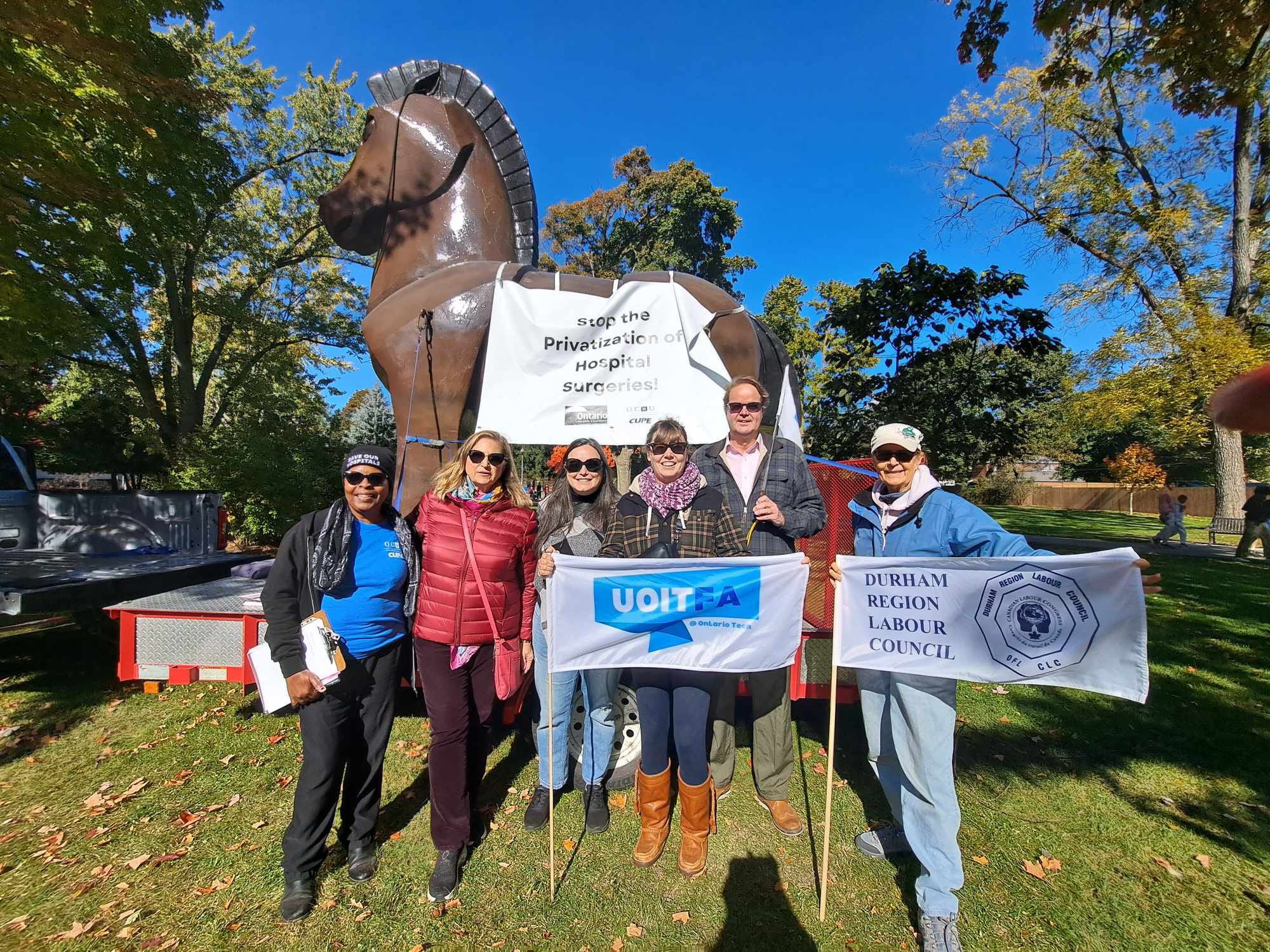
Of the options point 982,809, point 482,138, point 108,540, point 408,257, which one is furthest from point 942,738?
point 108,540

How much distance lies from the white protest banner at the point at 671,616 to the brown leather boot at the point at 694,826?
648 millimetres

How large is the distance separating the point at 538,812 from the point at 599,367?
295cm

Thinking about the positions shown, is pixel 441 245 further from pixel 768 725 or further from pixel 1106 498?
pixel 1106 498

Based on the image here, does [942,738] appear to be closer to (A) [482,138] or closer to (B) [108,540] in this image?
(A) [482,138]

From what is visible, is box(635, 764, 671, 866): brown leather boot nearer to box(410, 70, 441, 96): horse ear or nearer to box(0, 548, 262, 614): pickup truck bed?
box(0, 548, 262, 614): pickup truck bed

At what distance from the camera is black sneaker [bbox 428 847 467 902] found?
8.68 ft

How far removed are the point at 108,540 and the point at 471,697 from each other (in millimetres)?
8115

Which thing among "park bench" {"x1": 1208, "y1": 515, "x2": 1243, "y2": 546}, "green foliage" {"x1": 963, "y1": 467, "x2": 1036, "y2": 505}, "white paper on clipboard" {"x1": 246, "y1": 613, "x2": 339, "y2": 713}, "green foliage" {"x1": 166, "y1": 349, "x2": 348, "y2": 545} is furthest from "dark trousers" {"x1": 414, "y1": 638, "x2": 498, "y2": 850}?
"green foliage" {"x1": 963, "y1": 467, "x2": 1036, "y2": 505}

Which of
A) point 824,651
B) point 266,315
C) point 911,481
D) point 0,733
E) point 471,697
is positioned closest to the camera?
point 911,481

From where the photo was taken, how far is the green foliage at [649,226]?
83.2ft

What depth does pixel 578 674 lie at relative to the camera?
3188 mm

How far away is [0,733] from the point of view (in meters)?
4.18

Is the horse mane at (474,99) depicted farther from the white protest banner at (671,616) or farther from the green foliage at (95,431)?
the green foliage at (95,431)

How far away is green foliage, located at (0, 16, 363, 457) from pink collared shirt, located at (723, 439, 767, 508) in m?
5.36
